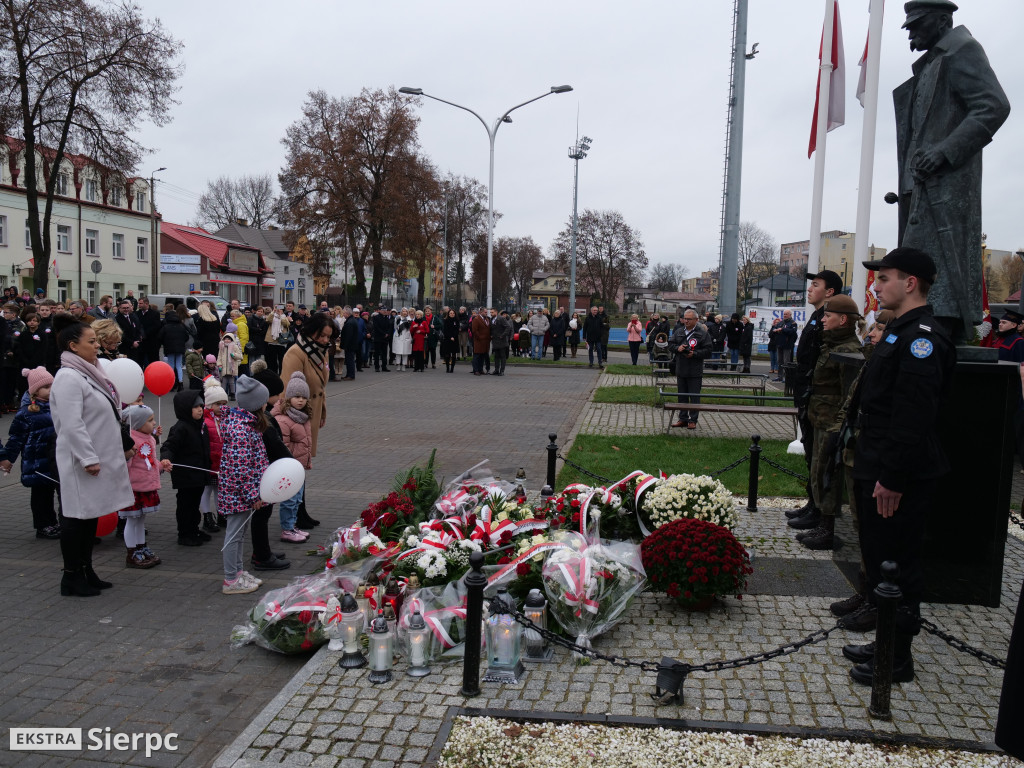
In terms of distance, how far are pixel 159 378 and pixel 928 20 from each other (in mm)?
7368

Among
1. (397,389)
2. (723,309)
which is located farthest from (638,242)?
(397,389)

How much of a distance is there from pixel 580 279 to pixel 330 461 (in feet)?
229

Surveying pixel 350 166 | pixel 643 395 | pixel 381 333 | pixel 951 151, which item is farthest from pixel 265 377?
pixel 350 166

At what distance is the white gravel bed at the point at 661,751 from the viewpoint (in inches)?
136

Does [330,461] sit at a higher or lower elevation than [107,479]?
lower

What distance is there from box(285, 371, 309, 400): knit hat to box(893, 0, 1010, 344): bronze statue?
201 inches

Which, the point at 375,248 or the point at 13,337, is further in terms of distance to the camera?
the point at 375,248

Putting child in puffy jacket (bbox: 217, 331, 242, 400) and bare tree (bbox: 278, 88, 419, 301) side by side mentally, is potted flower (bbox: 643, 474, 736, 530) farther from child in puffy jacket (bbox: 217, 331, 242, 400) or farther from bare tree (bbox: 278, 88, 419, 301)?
bare tree (bbox: 278, 88, 419, 301)

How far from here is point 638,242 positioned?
244 feet

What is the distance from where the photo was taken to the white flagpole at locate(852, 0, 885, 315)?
12602mm

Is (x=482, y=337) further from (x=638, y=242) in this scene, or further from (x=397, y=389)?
(x=638, y=242)

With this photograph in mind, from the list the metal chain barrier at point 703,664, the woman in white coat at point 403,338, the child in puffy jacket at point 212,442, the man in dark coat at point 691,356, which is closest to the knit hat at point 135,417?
the child in puffy jacket at point 212,442

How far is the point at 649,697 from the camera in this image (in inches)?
160

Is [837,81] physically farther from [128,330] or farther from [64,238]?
[64,238]
